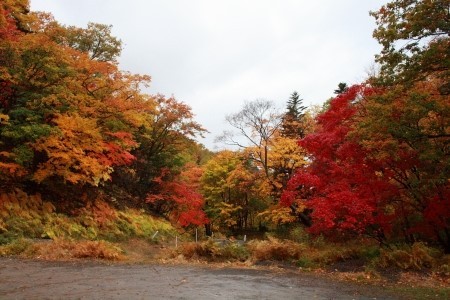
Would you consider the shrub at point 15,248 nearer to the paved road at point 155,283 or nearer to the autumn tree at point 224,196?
the paved road at point 155,283

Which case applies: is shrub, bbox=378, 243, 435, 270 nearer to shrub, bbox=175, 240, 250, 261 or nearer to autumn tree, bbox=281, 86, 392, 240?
autumn tree, bbox=281, 86, 392, 240

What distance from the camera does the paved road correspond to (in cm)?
688

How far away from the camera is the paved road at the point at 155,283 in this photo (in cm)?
688

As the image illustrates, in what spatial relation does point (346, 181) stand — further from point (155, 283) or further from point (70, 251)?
point (70, 251)

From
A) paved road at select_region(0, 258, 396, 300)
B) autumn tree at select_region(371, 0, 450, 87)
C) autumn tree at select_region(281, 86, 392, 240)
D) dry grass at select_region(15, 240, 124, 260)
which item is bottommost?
paved road at select_region(0, 258, 396, 300)

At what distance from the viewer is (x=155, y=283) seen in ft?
26.7

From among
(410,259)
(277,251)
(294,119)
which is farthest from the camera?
(294,119)

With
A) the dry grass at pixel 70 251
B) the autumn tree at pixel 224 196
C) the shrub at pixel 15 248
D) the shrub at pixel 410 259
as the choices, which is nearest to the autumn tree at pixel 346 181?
the shrub at pixel 410 259

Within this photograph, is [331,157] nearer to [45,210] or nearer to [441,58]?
[441,58]

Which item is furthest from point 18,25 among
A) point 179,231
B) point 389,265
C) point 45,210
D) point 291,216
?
point 389,265

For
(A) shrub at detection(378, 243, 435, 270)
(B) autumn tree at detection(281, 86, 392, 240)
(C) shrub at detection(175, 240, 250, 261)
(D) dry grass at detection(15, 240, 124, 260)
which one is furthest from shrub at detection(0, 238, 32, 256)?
(A) shrub at detection(378, 243, 435, 270)

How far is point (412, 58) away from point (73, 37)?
2514 centimetres

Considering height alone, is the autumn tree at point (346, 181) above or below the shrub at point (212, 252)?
above

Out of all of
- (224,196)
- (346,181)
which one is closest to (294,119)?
(224,196)
